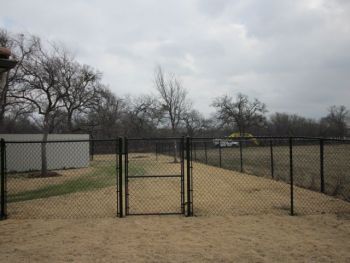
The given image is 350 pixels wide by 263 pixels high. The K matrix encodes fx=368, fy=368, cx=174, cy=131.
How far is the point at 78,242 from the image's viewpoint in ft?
20.1

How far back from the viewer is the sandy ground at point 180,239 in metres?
5.36

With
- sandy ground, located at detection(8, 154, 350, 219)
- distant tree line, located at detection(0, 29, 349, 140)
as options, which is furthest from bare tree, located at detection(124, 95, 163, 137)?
sandy ground, located at detection(8, 154, 350, 219)

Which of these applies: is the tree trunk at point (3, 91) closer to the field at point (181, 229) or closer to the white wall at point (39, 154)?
the white wall at point (39, 154)

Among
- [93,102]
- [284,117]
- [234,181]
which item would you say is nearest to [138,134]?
[93,102]

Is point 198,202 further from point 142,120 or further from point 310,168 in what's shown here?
point 142,120

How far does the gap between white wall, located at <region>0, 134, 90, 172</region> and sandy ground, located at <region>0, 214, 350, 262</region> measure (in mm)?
15827

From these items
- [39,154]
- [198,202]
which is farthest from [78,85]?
[198,202]

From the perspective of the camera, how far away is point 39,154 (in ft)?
77.3

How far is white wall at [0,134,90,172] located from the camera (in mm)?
22391

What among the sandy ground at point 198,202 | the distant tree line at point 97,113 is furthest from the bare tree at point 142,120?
the sandy ground at point 198,202

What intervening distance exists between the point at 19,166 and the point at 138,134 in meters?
33.7

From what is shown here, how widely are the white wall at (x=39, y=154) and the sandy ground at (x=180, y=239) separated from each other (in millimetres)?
15827

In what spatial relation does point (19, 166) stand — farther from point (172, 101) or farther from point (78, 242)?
point (78, 242)

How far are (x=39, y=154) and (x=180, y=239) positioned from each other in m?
19.4
